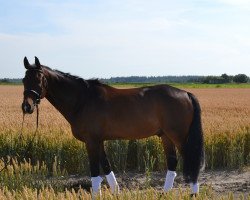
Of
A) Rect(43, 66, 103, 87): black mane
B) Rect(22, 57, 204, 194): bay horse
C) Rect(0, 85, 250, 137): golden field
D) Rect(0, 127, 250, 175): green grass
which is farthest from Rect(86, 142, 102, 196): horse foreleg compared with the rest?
Rect(0, 85, 250, 137): golden field

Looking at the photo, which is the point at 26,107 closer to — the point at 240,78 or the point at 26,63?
the point at 26,63

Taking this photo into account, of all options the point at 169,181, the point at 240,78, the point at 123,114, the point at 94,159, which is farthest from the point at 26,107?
the point at 240,78

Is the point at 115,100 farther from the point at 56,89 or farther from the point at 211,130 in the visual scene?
the point at 211,130

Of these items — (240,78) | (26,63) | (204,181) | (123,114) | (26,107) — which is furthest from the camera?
(240,78)

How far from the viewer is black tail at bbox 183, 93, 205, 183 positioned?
6949 mm

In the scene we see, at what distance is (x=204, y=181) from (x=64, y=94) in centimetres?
403

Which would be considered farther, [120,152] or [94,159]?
[120,152]

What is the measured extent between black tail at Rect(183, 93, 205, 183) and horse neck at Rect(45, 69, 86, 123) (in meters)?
2.02

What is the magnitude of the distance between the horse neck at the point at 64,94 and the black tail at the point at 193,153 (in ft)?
6.62

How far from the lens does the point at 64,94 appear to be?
702cm

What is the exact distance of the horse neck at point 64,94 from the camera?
6957 millimetres

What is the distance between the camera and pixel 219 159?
34.3ft

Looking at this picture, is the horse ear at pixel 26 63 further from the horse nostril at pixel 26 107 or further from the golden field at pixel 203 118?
the golden field at pixel 203 118

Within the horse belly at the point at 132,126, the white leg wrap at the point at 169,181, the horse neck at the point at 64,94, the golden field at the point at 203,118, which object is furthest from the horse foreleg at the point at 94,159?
the golden field at the point at 203,118
